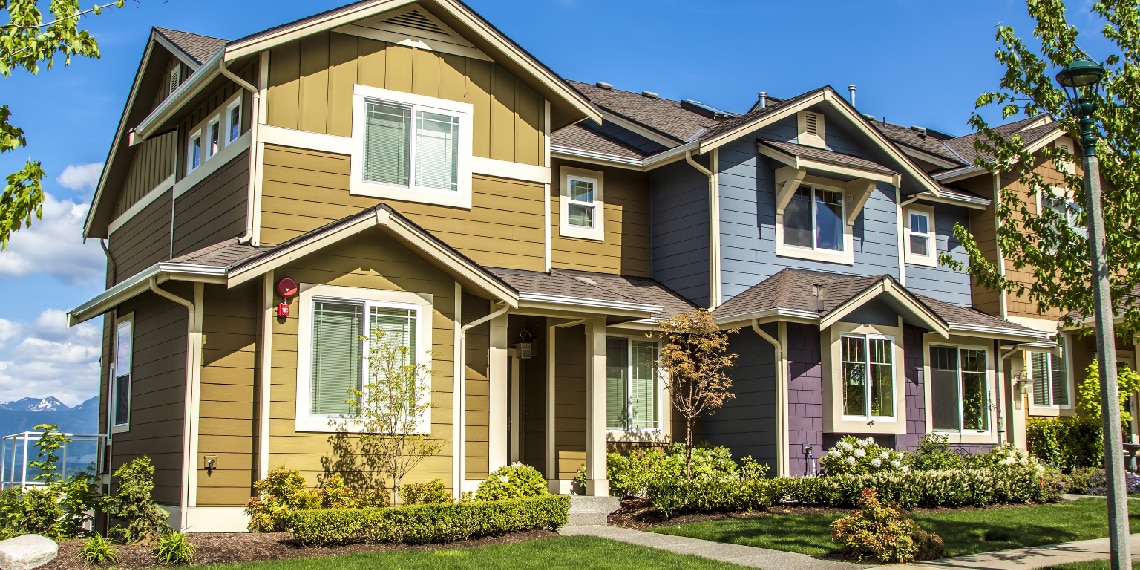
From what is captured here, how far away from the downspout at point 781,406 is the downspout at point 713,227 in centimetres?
131

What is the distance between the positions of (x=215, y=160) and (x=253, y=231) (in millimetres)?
2137

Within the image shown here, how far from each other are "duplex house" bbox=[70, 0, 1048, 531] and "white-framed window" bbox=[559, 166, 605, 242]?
54mm

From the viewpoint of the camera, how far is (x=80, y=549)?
477 inches

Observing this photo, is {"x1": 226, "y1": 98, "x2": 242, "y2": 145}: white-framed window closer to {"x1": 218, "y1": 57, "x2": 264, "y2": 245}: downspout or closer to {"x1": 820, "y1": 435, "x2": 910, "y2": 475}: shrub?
{"x1": 218, "y1": 57, "x2": 264, "y2": 245}: downspout

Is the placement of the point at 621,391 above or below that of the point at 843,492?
above

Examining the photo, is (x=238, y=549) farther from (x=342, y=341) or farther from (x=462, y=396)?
(x=462, y=396)

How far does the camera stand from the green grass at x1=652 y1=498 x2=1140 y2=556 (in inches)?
529

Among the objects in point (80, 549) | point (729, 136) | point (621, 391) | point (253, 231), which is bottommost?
point (80, 549)

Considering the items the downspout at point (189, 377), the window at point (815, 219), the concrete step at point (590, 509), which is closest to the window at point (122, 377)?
the downspout at point (189, 377)

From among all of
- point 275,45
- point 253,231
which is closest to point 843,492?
point 253,231

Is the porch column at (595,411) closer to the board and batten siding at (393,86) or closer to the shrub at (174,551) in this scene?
the board and batten siding at (393,86)

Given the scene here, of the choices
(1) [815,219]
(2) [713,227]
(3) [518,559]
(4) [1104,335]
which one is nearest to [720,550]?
(3) [518,559]

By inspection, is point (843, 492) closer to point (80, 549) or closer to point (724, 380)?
point (724, 380)

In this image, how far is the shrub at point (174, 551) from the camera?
11.7 metres
